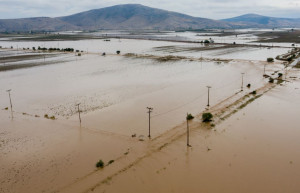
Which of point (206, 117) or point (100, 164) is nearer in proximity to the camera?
point (100, 164)

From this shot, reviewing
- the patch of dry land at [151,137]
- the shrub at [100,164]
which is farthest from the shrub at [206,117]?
the shrub at [100,164]

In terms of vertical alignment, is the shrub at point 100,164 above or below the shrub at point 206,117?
below

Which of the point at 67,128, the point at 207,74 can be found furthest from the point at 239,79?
the point at 67,128

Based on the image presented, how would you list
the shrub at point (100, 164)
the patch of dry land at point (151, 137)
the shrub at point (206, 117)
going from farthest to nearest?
1. the shrub at point (206, 117)
2. the shrub at point (100, 164)
3. the patch of dry land at point (151, 137)

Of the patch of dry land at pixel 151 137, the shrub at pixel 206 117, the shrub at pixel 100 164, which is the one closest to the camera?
the patch of dry land at pixel 151 137

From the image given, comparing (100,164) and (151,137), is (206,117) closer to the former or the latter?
(151,137)

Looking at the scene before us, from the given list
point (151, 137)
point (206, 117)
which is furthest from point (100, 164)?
point (206, 117)

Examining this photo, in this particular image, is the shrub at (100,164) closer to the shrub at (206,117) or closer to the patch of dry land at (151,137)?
the patch of dry land at (151,137)

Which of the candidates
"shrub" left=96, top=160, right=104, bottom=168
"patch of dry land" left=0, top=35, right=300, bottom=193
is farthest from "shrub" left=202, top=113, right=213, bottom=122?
"shrub" left=96, top=160, right=104, bottom=168
